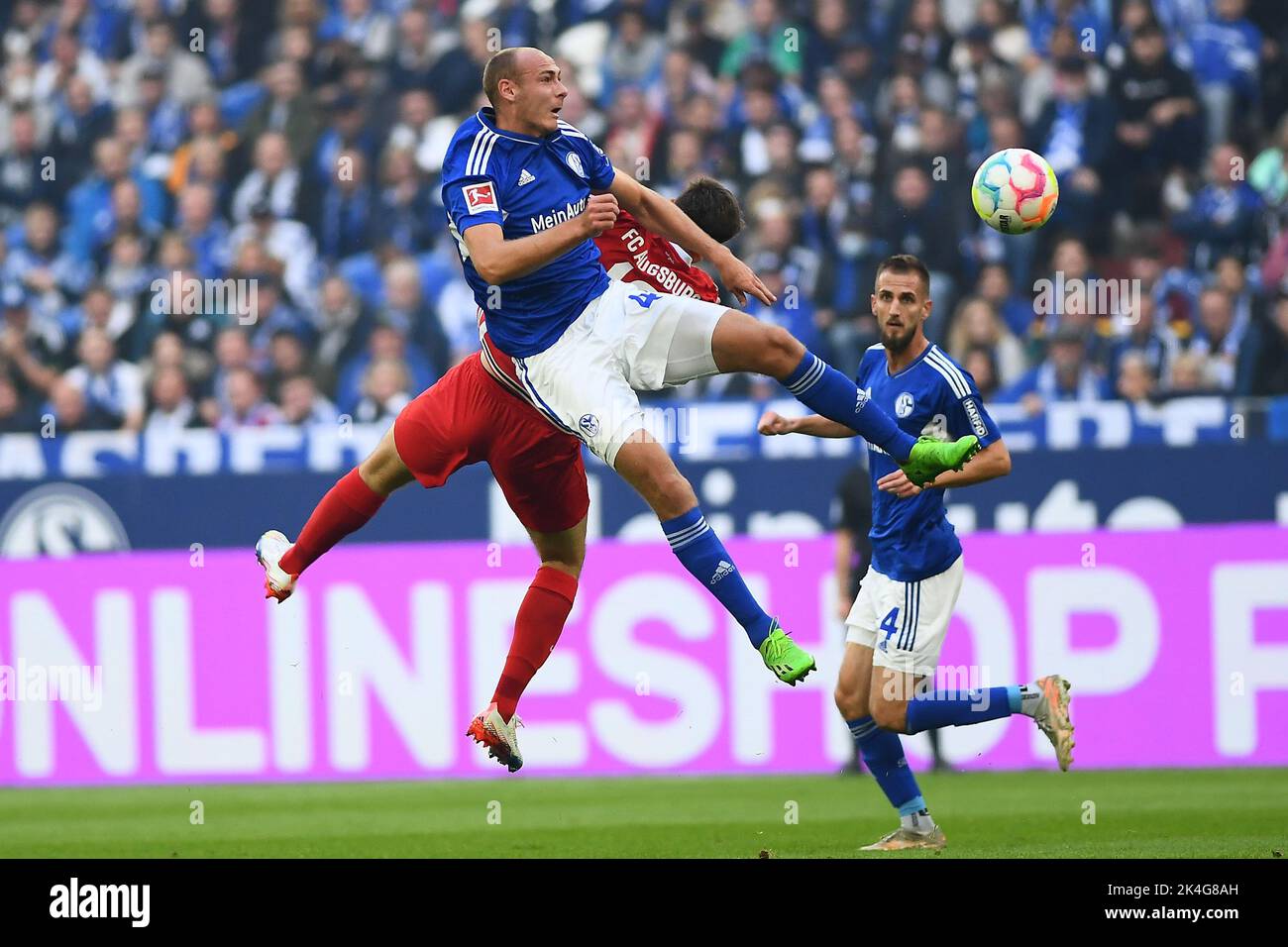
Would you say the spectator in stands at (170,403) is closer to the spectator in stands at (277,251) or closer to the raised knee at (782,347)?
the spectator in stands at (277,251)

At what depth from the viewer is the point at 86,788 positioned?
1128 centimetres

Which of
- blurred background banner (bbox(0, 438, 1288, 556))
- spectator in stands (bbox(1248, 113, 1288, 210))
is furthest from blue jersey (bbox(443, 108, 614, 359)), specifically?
spectator in stands (bbox(1248, 113, 1288, 210))

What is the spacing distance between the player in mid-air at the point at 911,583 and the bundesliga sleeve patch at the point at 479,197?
5.12 feet

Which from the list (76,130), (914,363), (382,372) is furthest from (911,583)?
(76,130)

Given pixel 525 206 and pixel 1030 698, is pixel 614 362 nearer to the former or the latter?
pixel 525 206

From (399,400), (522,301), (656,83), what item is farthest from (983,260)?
(522,301)

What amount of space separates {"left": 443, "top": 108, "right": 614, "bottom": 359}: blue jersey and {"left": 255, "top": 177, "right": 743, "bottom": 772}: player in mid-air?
0.22m

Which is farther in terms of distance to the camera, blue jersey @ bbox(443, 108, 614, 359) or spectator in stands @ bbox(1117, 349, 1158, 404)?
spectator in stands @ bbox(1117, 349, 1158, 404)

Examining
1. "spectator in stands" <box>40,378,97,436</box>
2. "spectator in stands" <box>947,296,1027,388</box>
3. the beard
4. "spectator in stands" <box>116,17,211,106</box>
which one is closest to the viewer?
Answer: the beard

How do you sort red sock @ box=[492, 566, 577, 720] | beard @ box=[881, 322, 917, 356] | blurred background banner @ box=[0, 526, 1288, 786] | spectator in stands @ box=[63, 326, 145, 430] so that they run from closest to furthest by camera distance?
red sock @ box=[492, 566, 577, 720]
beard @ box=[881, 322, 917, 356]
blurred background banner @ box=[0, 526, 1288, 786]
spectator in stands @ box=[63, 326, 145, 430]

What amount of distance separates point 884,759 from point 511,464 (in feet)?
6.38

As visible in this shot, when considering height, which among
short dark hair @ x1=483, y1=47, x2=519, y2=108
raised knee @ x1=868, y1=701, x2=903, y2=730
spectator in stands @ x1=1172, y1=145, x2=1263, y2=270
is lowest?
raised knee @ x1=868, y1=701, x2=903, y2=730

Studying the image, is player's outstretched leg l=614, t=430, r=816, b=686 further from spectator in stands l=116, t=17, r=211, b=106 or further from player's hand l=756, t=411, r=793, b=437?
spectator in stands l=116, t=17, r=211, b=106

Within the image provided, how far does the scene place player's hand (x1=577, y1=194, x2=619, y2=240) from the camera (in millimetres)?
6482
